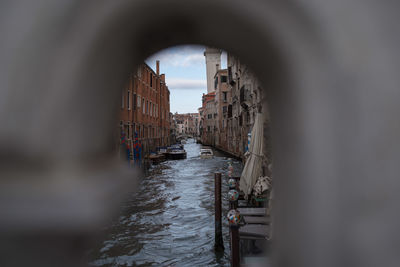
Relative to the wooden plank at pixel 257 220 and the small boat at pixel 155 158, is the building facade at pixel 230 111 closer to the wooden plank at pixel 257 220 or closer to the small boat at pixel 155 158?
the small boat at pixel 155 158

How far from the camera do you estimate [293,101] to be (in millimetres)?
1644

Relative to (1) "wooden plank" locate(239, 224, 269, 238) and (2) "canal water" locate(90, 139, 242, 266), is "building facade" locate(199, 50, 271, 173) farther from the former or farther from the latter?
(1) "wooden plank" locate(239, 224, 269, 238)

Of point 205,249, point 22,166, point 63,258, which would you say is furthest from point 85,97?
point 205,249

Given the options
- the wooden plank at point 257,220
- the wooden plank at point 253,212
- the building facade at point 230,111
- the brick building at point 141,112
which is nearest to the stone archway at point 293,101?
the wooden plank at point 257,220

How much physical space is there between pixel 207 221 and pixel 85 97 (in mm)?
8579

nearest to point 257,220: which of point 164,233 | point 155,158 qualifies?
point 164,233

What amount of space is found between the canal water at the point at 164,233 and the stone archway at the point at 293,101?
1879 millimetres

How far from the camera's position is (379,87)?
57.7 inches

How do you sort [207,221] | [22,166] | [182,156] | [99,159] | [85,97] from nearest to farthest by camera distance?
[22,166], [85,97], [99,159], [207,221], [182,156]

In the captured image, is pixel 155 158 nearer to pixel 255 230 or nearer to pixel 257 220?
pixel 257 220

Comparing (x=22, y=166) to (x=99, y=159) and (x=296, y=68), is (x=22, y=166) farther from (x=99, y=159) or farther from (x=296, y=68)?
(x=296, y=68)

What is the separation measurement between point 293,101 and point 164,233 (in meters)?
7.73

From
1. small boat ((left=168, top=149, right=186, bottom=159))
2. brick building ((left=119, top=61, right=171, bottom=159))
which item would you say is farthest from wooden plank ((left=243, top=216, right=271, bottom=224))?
small boat ((left=168, top=149, right=186, bottom=159))

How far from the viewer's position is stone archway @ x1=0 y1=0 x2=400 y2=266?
142 cm
